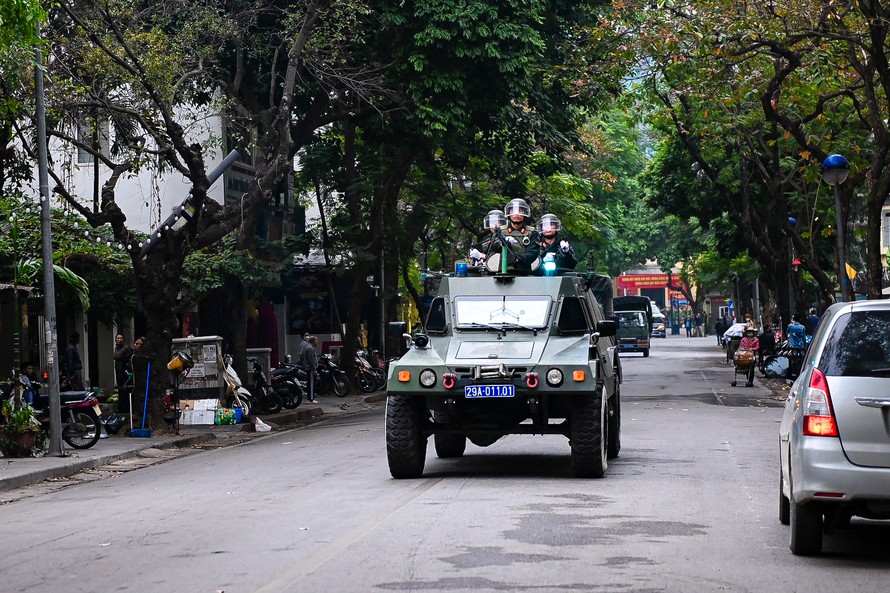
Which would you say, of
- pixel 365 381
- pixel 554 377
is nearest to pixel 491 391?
pixel 554 377

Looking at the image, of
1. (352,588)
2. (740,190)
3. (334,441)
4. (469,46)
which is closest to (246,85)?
(469,46)

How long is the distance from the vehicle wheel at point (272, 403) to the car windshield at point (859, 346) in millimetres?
20844

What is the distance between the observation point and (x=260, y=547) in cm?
970

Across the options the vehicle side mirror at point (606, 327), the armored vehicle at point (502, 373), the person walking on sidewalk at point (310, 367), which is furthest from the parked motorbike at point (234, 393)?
the vehicle side mirror at point (606, 327)

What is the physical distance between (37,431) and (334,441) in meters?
4.43

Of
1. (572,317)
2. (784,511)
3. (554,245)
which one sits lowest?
(784,511)

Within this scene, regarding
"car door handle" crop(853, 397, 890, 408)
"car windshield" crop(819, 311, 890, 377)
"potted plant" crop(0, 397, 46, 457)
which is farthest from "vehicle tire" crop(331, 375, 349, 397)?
"car door handle" crop(853, 397, 890, 408)

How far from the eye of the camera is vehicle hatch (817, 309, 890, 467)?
8.22 meters

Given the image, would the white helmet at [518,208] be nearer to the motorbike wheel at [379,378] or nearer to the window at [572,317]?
the window at [572,317]

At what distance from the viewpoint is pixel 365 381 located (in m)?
37.3

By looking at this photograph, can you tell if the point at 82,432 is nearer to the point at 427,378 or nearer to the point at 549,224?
the point at 549,224

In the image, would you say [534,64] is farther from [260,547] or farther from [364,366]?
[260,547]

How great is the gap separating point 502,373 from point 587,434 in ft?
3.47

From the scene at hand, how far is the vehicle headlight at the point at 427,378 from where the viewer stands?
13766 millimetres
